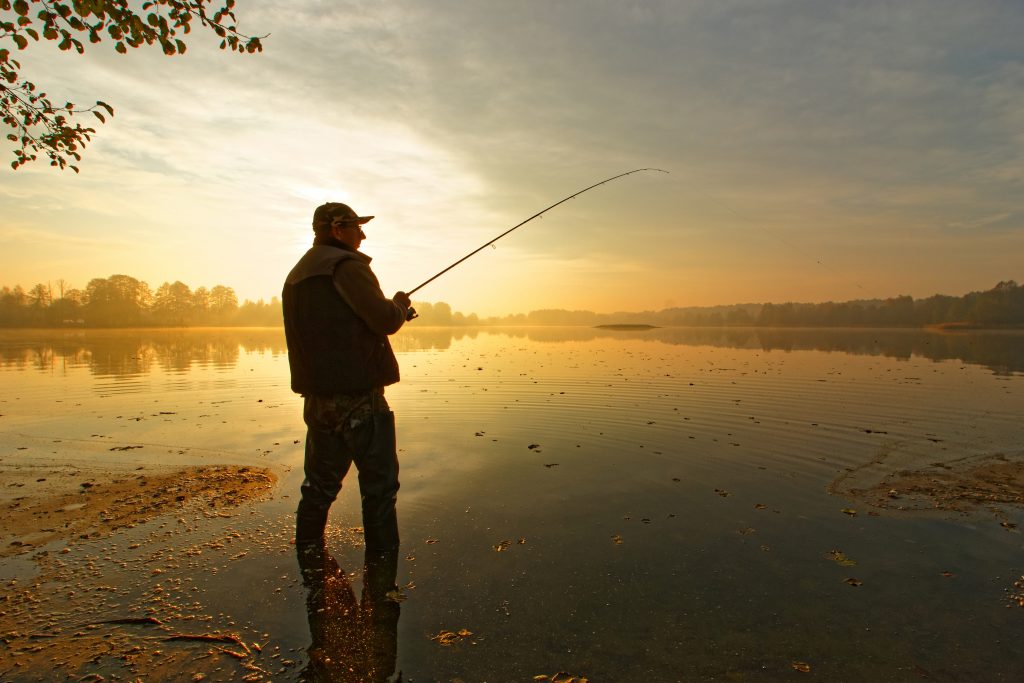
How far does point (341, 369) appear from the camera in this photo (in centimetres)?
566

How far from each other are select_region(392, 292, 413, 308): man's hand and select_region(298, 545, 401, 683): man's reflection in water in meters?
2.92

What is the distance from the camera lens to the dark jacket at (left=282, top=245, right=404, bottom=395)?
5.65 meters

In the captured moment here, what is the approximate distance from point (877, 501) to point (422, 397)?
14726 millimetres

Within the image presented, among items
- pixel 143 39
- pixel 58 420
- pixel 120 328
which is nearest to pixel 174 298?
pixel 120 328

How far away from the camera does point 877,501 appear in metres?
8.04

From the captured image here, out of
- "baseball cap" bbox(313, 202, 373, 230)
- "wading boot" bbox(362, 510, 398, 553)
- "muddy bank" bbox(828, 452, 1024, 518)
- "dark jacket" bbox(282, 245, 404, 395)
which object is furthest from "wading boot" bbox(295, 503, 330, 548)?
"muddy bank" bbox(828, 452, 1024, 518)

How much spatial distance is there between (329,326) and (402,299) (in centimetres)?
101

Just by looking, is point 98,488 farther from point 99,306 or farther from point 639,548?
point 99,306

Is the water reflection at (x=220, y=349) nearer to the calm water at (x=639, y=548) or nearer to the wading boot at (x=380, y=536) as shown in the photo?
the calm water at (x=639, y=548)

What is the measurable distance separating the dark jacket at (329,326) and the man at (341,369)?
1 cm

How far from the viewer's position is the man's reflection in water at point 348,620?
390 cm

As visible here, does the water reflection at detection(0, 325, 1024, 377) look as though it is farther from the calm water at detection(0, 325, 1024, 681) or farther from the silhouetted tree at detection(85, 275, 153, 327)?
the silhouetted tree at detection(85, 275, 153, 327)

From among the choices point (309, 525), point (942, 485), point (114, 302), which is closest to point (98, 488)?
point (309, 525)

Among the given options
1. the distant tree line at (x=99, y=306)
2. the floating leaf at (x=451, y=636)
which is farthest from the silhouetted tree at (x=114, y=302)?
the floating leaf at (x=451, y=636)
